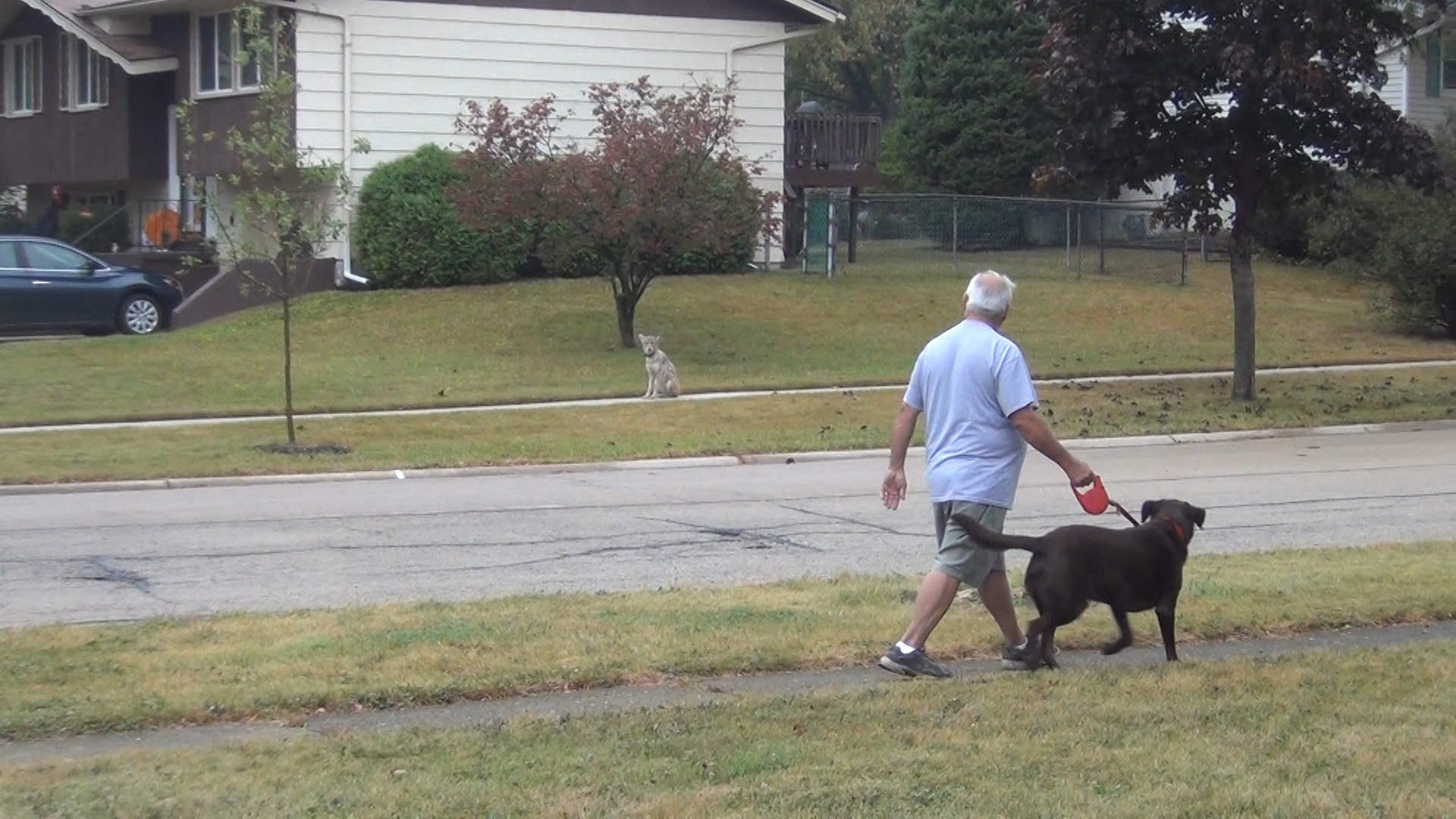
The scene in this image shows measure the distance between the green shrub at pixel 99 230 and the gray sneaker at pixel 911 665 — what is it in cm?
2797

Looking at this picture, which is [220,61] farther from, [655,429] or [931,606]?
[931,606]

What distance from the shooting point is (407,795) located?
Answer: 552cm

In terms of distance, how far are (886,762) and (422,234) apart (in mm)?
24305

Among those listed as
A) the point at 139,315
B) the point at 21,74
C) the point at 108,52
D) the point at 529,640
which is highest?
the point at 21,74

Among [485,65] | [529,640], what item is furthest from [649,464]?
[485,65]

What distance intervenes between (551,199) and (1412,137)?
36.6 ft

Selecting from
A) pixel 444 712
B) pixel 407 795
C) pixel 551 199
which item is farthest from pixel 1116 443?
pixel 407 795

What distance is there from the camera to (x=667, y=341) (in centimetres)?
2569

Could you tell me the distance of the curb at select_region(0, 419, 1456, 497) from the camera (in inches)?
619

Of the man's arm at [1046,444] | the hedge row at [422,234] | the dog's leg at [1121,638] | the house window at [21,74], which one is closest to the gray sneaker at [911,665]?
the dog's leg at [1121,638]

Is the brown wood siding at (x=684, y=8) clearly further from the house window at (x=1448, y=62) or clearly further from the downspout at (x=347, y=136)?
the house window at (x=1448, y=62)

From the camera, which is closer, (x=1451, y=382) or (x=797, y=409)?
(x=797, y=409)

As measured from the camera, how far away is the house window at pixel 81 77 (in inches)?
1345

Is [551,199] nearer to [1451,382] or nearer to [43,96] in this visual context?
[1451,382]
